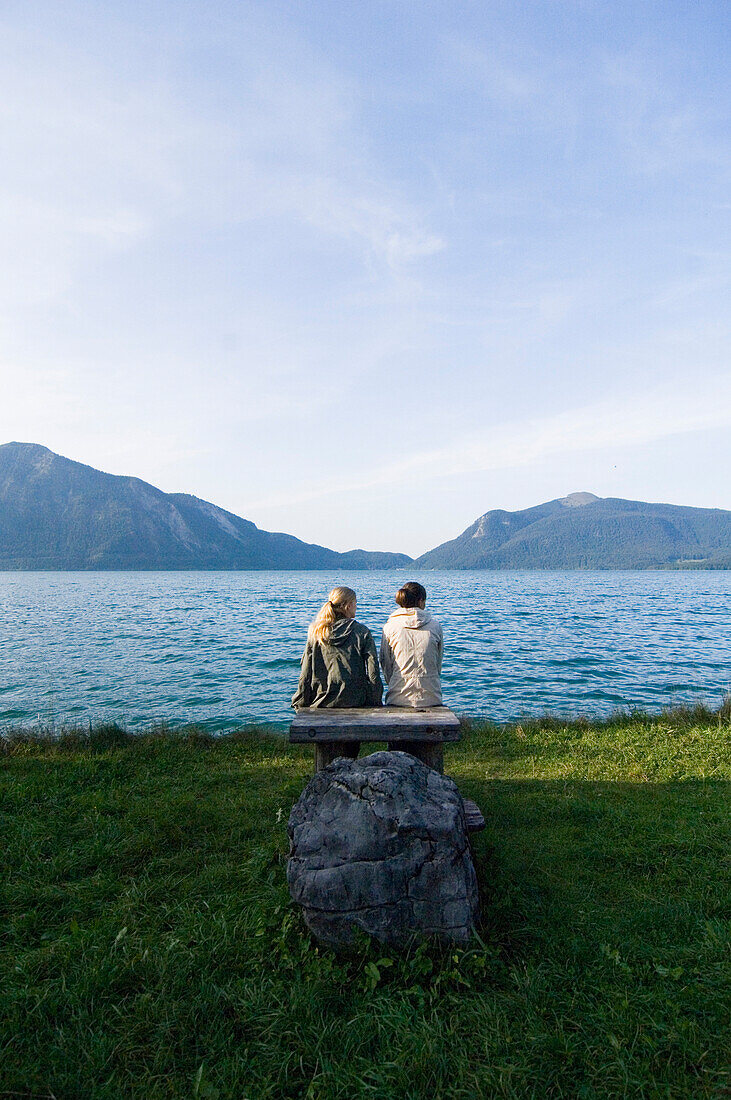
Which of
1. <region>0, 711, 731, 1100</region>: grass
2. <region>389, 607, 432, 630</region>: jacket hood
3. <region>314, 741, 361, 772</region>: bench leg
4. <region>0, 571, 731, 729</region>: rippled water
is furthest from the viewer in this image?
<region>0, 571, 731, 729</region>: rippled water

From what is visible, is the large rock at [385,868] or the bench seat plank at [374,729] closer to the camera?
the large rock at [385,868]

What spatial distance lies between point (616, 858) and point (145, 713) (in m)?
12.2

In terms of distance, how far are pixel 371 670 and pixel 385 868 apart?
2725 mm

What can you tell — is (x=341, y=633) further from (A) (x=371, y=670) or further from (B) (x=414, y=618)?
(B) (x=414, y=618)

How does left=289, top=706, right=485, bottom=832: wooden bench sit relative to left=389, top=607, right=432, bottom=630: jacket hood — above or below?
below

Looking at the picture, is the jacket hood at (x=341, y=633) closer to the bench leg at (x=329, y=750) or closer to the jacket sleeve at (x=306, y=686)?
the jacket sleeve at (x=306, y=686)

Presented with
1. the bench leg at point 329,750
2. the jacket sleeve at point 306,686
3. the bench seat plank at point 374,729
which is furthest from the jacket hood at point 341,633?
the bench leg at point 329,750

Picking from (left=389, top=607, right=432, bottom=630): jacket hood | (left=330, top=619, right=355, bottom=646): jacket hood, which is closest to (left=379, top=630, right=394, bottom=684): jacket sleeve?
(left=389, top=607, right=432, bottom=630): jacket hood

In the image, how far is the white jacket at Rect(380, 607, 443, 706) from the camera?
6078mm

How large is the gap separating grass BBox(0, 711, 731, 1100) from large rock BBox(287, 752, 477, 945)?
0.51 ft

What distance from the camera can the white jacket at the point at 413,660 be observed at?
6.08 m

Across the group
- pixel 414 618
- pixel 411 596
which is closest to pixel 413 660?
pixel 414 618

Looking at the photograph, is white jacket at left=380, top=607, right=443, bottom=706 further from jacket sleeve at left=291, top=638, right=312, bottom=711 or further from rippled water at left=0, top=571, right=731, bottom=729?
rippled water at left=0, top=571, right=731, bottom=729

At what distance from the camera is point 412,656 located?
6.11 metres
